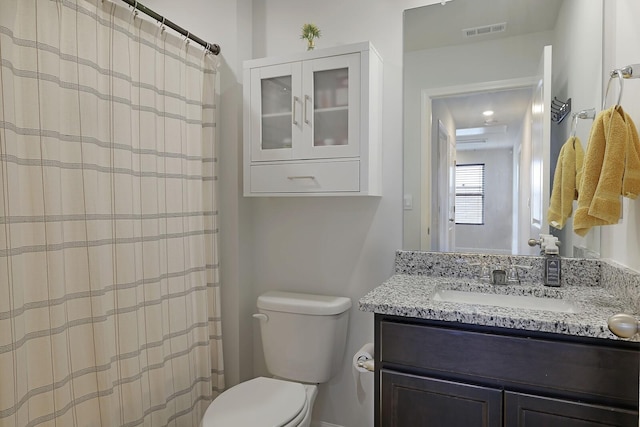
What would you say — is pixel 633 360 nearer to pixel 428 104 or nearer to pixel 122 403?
pixel 428 104

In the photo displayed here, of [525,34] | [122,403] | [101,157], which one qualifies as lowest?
[122,403]

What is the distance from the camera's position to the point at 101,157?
1.39 meters

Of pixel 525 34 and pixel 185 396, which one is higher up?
pixel 525 34

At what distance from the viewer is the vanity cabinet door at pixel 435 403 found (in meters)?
1.15

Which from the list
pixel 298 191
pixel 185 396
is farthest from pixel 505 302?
pixel 185 396

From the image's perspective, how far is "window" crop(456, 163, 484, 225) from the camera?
1.72 meters

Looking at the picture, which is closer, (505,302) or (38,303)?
(38,303)

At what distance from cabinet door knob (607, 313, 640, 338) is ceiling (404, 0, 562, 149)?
1.07 metres

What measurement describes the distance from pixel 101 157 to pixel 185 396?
Answer: 3.67 feet

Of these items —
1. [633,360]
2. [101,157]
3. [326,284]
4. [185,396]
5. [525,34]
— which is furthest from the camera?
[326,284]

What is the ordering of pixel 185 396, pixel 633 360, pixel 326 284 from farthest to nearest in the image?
pixel 326 284
pixel 185 396
pixel 633 360

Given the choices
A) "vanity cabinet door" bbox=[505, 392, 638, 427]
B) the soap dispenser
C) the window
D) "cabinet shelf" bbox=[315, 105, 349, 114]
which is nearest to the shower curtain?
"cabinet shelf" bbox=[315, 105, 349, 114]

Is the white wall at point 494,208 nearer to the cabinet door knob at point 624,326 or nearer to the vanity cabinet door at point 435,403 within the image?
the vanity cabinet door at point 435,403

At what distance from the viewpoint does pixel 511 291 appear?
4.85 ft
